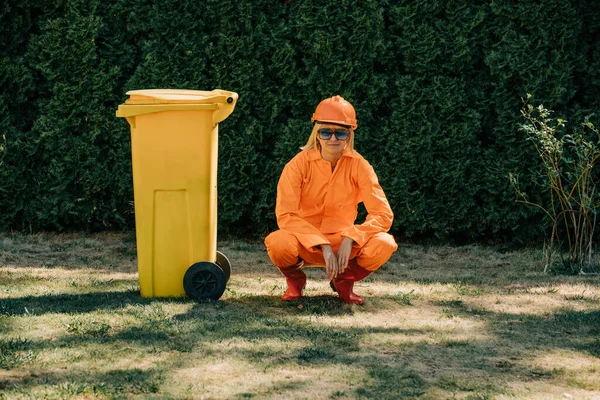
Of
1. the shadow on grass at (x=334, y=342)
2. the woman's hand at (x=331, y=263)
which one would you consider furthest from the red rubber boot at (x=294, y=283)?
the woman's hand at (x=331, y=263)

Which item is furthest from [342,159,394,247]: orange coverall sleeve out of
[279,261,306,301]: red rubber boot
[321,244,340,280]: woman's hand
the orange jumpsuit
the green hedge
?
the green hedge

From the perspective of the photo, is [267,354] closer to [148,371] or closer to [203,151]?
[148,371]

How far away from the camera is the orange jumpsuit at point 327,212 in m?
4.70

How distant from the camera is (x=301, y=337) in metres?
4.11

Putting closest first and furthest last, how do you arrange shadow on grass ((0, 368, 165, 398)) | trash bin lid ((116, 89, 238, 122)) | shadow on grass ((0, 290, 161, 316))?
1. shadow on grass ((0, 368, 165, 398))
2. shadow on grass ((0, 290, 161, 316))
3. trash bin lid ((116, 89, 238, 122))

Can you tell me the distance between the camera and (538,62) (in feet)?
22.2

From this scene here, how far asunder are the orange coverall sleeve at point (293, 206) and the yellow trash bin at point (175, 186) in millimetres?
440

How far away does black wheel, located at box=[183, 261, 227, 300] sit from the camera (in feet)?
15.7

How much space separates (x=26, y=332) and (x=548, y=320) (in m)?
2.94

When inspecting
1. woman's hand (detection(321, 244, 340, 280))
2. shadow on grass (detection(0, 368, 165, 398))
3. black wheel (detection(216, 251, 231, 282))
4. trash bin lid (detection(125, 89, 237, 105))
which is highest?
trash bin lid (detection(125, 89, 237, 105))

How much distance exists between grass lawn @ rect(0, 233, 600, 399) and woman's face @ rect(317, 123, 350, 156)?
967 mm

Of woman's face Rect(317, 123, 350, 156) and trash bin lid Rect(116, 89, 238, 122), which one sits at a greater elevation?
trash bin lid Rect(116, 89, 238, 122)

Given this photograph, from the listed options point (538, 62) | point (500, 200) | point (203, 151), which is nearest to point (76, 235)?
point (203, 151)

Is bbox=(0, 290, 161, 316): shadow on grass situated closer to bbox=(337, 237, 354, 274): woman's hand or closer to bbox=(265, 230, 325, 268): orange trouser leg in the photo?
bbox=(265, 230, 325, 268): orange trouser leg
